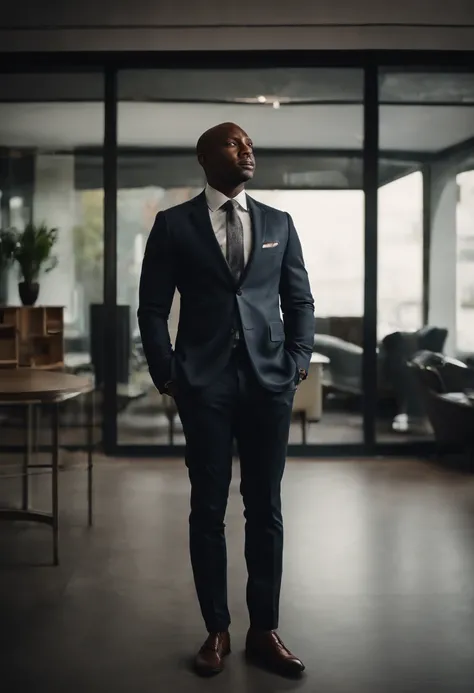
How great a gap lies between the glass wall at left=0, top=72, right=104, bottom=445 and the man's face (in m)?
4.04

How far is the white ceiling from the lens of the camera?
632cm

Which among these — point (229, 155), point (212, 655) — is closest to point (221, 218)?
point (229, 155)

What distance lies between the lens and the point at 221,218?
2.60 metres

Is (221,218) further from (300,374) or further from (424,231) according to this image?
(424,231)

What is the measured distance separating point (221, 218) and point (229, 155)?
0.21 metres

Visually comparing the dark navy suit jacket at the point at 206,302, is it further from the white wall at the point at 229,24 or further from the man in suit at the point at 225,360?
the white wall at the point at 229,24

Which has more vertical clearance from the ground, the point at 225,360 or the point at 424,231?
the point at 424,231

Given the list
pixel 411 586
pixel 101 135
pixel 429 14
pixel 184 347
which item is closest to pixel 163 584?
pixel 411 586

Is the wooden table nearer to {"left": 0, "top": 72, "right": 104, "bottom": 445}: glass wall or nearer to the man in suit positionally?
the man in suit

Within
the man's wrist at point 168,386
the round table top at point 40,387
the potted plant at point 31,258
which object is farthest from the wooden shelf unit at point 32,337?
the man's wrist at point 168,386

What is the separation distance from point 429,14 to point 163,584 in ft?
15.2

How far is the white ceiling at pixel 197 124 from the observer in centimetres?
632

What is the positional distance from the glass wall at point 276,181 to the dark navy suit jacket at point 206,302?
3.67 meters

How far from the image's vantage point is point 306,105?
6340 millimetres
